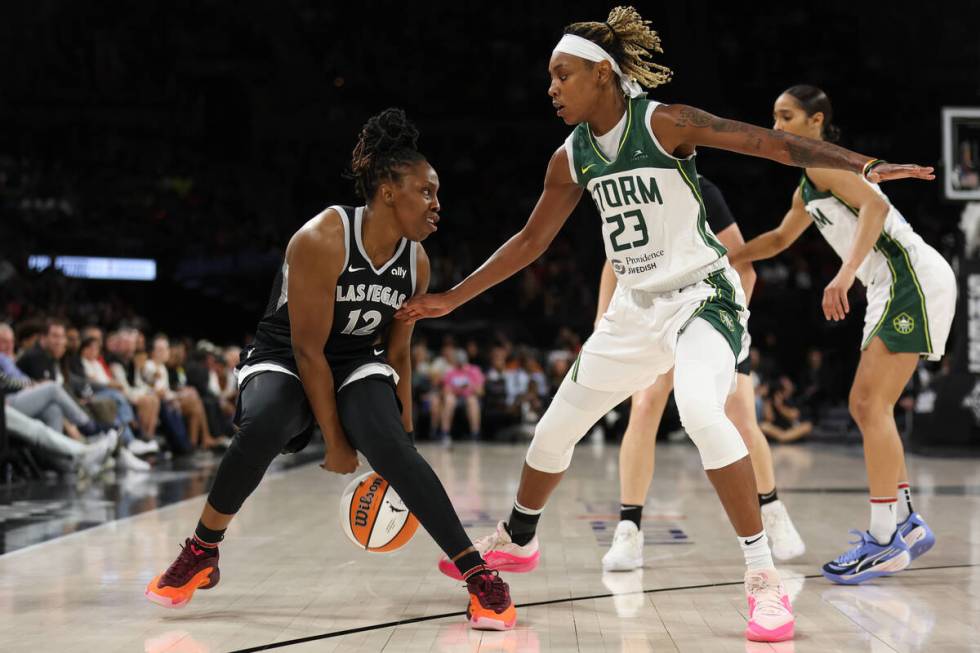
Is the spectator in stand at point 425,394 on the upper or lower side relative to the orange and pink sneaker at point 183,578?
lower

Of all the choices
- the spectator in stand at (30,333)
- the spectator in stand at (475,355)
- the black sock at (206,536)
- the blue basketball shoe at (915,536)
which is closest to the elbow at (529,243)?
the black sock at (206,536)

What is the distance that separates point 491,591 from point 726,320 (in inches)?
41.2

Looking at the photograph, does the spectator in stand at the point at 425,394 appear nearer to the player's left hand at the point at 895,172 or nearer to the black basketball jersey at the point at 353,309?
the black basketball jersey at the point at 353,309

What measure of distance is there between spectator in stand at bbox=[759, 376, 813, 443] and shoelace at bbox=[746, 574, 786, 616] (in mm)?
10854

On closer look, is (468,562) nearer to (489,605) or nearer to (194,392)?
(489,605)

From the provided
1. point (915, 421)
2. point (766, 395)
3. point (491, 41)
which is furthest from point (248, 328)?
point (915, 421)

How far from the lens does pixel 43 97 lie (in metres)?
19.6

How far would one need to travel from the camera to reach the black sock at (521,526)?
3754mm

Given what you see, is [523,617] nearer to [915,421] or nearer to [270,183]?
[915,421]

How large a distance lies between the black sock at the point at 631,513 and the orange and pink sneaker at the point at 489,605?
3.90 ft

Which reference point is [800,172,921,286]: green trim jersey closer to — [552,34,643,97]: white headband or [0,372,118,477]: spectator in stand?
[552,34,643,97]: white headband

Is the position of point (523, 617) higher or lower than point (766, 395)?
higher

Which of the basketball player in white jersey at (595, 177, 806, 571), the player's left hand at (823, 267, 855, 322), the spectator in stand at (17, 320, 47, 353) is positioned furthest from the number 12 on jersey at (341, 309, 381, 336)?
the spectator in stand at (17, 320, 47, 353)

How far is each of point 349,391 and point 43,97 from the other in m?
18.4
